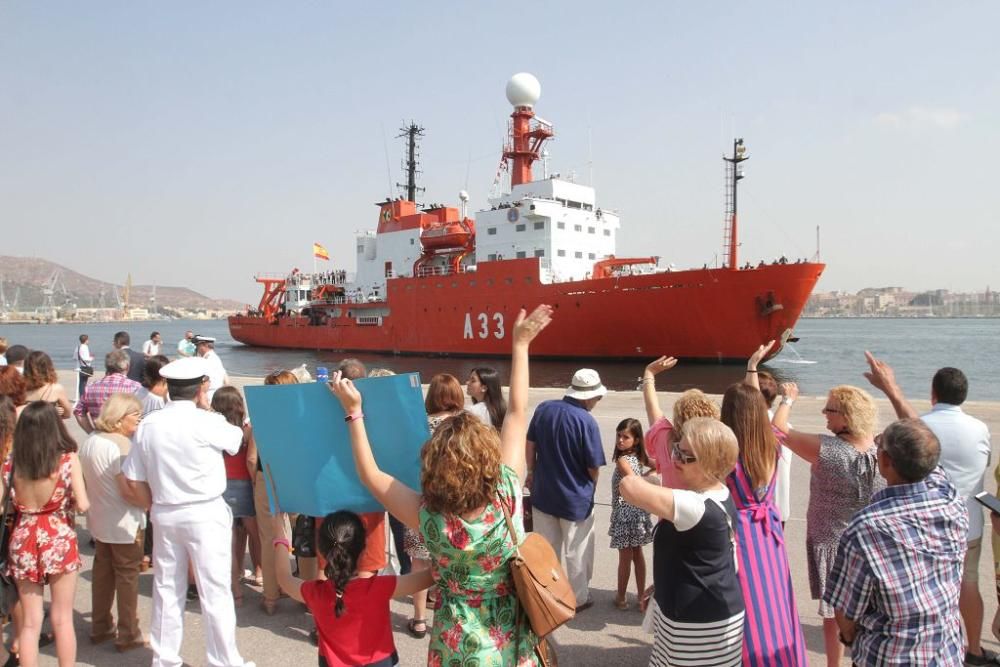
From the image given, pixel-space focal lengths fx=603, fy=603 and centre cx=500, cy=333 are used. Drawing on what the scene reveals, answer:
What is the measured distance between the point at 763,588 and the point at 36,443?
3236mm

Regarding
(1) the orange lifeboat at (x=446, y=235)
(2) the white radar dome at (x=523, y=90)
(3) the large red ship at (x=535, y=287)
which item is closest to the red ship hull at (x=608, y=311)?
(3) the large red ship at (x=535, y=287)

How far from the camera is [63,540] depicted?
2883 millimetres

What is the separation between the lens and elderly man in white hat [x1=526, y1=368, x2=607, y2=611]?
3473mm

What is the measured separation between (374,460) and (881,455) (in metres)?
1.78

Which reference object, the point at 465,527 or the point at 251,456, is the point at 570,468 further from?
the point at 251,456

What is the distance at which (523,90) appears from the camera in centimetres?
2959

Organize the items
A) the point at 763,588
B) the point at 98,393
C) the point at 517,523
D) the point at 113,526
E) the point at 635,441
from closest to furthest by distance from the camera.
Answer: the point at 517,523
the point at 763,588
the point at 113,526
the point at 635,441
the point at 98,393

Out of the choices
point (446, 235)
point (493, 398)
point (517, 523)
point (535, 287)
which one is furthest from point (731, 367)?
point (517, 523)

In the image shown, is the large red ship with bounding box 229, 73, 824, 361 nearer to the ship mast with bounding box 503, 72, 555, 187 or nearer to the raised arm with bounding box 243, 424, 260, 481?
the ship mast with bounding box 503, 72, 555, 187

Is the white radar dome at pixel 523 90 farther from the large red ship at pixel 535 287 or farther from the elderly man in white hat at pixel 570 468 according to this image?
the elderly man in white hat at pixel 570 468

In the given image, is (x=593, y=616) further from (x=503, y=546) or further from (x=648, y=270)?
(x=648, y=270)

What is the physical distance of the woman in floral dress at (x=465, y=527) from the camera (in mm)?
1844

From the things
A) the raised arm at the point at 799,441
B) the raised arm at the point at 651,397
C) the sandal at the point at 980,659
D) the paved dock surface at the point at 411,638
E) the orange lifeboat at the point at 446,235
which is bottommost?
the paved dock surface at the point at 411,638

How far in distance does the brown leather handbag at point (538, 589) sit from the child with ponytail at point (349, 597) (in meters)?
0.43
